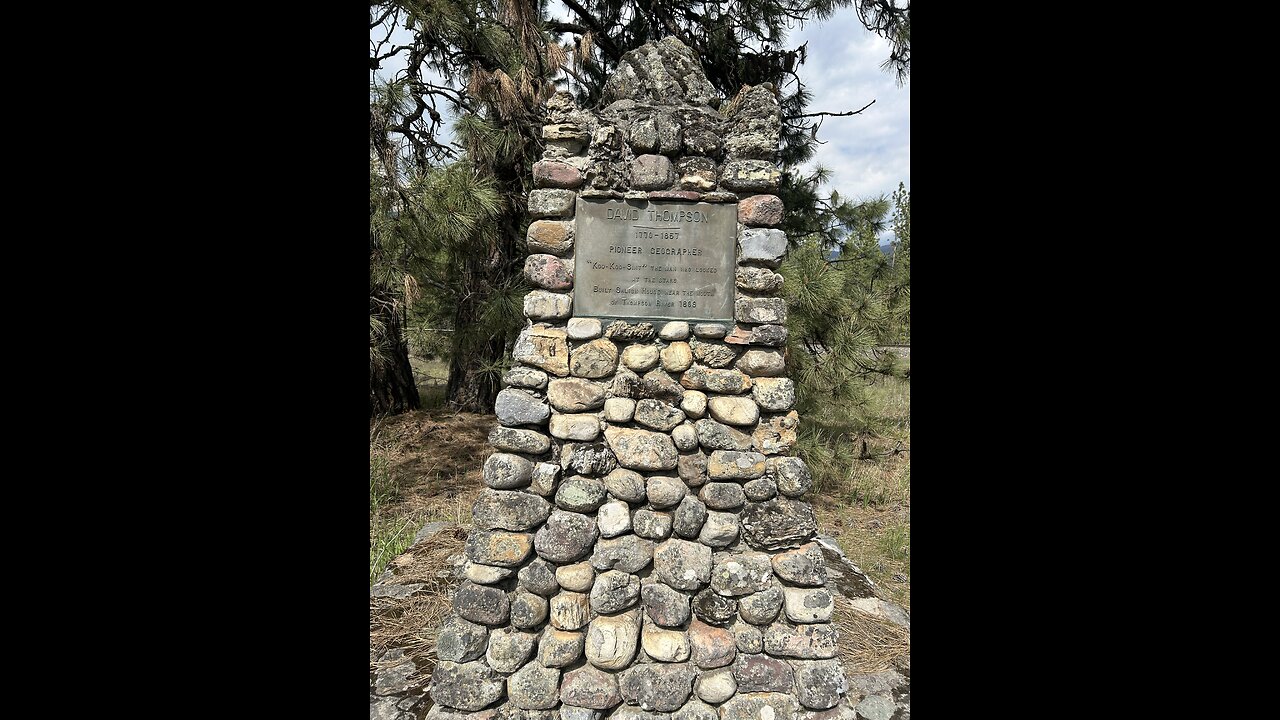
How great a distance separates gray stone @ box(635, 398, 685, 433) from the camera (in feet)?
6.87

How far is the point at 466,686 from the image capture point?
1.98 m

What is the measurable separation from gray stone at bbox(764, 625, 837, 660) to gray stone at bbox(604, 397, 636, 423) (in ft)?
3.19

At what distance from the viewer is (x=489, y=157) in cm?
414

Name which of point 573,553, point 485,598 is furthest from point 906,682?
point 485,598

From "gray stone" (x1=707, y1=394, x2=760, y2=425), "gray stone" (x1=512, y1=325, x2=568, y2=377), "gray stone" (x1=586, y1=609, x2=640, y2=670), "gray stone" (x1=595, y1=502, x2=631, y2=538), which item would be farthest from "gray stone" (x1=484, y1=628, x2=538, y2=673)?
"gray stone" (x1=707, y1=394, x2=760, y2=425)

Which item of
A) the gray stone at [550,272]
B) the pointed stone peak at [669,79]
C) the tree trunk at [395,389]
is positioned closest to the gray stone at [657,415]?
the gray stone at [550,272]

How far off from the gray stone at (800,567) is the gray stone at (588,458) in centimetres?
73

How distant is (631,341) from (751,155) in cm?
89

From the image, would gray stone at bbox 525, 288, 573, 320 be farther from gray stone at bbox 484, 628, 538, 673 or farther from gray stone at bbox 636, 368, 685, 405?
gray stone at bbox 484, 628, 538, 673

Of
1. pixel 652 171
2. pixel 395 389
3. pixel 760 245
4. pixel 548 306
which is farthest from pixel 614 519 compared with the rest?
pixel 395 389

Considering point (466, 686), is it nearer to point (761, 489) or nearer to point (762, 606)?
point (762, 606)

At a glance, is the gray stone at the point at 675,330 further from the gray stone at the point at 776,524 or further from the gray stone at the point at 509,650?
the gray stone at the point at 509,650

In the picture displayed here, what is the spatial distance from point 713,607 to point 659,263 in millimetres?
1348

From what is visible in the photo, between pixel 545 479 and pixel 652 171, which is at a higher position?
pixel 652 171
